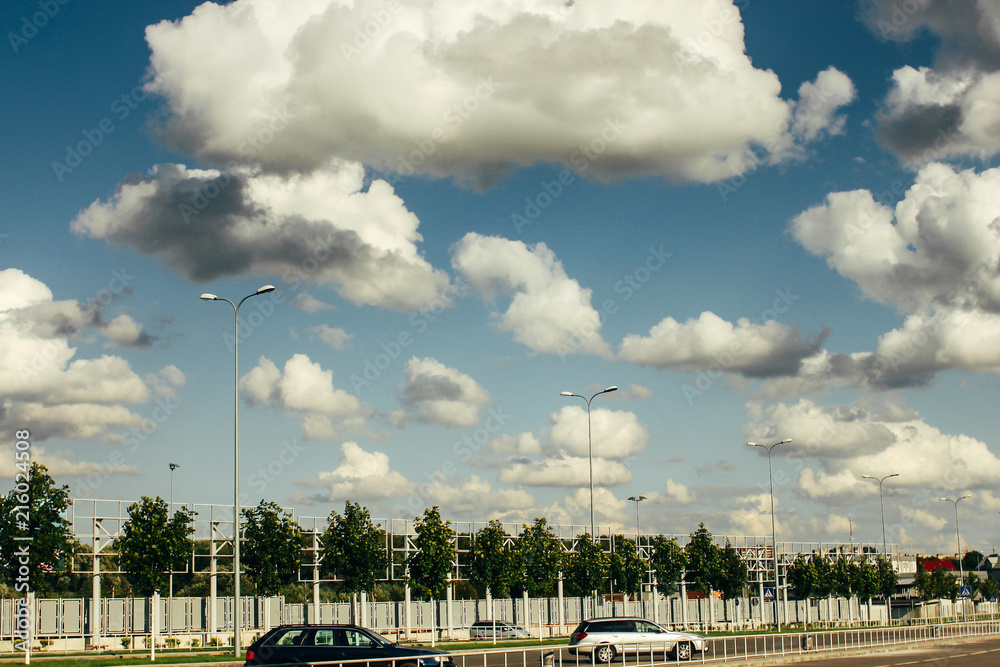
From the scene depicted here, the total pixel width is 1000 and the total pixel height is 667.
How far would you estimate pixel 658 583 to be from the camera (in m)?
75.8

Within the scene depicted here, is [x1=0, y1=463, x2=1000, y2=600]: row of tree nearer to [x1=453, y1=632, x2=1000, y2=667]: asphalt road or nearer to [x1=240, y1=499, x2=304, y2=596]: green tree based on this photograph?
[x1=240, y1=499, x2=304, y2=596]: green tree

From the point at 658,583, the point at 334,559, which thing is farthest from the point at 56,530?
the point at 658,583

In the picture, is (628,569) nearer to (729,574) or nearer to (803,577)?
(729,574)

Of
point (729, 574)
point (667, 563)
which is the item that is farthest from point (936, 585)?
point (667, 563)

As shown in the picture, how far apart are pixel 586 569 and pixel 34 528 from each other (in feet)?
125

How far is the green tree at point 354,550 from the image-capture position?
52.6 m

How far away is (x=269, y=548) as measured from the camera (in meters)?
49.3

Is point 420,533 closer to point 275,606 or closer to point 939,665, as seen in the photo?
point 275,606

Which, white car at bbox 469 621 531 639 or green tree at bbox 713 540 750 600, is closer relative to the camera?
white car at bbox 469 621 531 639

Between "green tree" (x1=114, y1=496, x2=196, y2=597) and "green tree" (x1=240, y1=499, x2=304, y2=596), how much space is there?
628cm

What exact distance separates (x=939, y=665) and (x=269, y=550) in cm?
3150

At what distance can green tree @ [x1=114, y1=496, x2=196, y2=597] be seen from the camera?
137 feet

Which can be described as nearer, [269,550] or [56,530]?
[56,530]

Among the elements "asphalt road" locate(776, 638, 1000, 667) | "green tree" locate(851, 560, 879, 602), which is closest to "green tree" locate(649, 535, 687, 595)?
"asphalt road" locate(776, 638, 1000, 667)
